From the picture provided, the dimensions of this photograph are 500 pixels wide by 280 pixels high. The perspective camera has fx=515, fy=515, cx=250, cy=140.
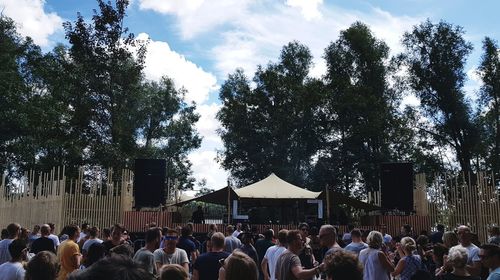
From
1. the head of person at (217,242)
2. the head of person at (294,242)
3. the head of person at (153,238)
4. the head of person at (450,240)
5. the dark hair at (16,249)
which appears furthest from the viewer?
the head of person at (450,240)

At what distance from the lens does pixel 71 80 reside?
31.0 metres

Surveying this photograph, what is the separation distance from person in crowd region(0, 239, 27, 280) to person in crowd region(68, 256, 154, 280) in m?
4.22

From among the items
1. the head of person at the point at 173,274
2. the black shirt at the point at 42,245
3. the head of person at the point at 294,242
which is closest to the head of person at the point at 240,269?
the head of person at the point at 173,274

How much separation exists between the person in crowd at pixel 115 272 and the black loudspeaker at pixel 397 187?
54.6 feet

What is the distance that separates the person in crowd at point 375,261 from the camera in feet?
20.5

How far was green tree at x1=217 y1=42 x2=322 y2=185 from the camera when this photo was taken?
35.3 meters

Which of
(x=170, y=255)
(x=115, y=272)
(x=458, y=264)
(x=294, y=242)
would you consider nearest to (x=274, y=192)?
(x=170, y=255)

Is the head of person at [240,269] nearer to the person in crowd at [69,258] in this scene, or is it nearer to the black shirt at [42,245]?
the person in crowd at [69,258]

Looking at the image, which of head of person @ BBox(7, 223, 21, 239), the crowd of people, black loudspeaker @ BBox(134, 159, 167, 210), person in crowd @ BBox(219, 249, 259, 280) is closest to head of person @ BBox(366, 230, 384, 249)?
the crowd of people

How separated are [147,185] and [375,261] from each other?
464 inches

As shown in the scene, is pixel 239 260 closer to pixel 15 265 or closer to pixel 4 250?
pixel 15 265

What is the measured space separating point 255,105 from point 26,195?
19.8 meters

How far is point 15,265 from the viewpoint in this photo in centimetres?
502

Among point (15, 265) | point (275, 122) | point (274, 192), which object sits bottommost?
point (15, 265)
